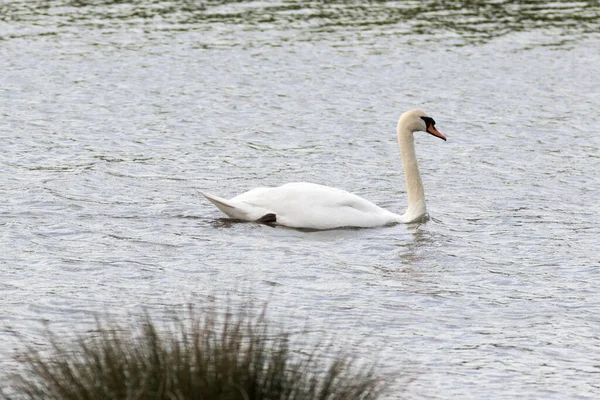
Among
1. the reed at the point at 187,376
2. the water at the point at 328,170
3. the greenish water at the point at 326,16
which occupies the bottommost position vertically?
the greenish water at the point at 326,16

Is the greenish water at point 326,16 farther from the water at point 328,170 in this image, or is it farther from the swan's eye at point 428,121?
the swan's eye at point 428,121

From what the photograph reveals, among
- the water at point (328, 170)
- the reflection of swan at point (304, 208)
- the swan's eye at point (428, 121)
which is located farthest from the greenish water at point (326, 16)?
the reflection of swan at point (304, 208)

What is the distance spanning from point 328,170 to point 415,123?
74.7 inches

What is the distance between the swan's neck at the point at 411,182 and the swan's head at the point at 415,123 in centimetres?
5

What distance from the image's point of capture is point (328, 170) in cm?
1545

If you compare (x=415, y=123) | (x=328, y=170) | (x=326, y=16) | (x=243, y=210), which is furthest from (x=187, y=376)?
(x=326, y=16)

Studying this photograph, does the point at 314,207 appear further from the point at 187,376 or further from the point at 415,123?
the point at 187,376

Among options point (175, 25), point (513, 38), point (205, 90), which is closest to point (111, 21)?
point (175, 25)

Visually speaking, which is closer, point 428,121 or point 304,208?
point 304,208

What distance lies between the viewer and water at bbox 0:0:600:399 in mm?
8938

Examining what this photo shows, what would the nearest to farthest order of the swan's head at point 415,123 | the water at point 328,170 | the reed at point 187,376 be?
the reed at point 187,376 < the water at point 328,170 < the swan's head at point 415,123

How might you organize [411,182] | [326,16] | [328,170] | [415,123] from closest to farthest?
1. [411,182]
2. [415,123]
3. [328,170]
4. [326,16]

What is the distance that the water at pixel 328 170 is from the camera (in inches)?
352

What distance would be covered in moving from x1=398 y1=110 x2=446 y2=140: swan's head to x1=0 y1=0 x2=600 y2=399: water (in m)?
0.82
